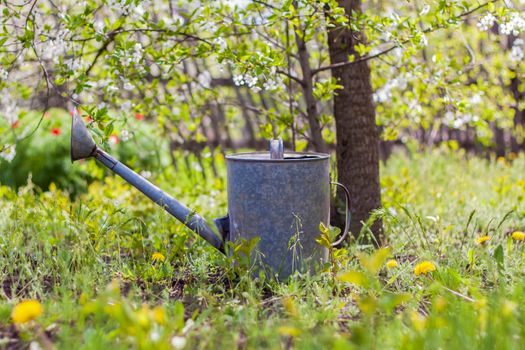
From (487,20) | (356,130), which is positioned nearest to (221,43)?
(356,130)

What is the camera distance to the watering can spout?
2.21 meters

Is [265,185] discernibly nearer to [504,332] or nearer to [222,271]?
[222,271]

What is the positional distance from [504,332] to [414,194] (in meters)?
2.53

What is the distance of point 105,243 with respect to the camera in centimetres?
259

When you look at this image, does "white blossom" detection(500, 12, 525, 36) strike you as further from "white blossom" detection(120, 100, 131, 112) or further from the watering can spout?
"white blossom" detection(120, 100, 131, 112)

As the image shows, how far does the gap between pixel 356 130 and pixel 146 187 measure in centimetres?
115

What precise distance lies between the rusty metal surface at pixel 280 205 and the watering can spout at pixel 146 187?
0.15 meters

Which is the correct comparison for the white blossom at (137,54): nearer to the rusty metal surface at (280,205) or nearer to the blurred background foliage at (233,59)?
the blurred background foliage at (233,59)

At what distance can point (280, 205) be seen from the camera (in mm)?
2135

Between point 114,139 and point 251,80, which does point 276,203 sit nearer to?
point 251,80

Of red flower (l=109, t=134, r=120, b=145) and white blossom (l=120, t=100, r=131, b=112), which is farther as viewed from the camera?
red flower (l=109, t=134, r=120, b=145)

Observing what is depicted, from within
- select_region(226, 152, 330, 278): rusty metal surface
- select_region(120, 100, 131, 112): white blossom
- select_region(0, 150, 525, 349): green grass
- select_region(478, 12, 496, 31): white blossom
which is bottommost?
select_region(0, 150, 525, 349): green grass

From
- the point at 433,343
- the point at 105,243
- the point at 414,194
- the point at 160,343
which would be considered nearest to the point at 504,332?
the point at 433,343

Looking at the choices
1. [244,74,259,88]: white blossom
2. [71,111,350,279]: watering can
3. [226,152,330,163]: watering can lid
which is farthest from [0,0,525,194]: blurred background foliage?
[71,111,350,279]: watering can
